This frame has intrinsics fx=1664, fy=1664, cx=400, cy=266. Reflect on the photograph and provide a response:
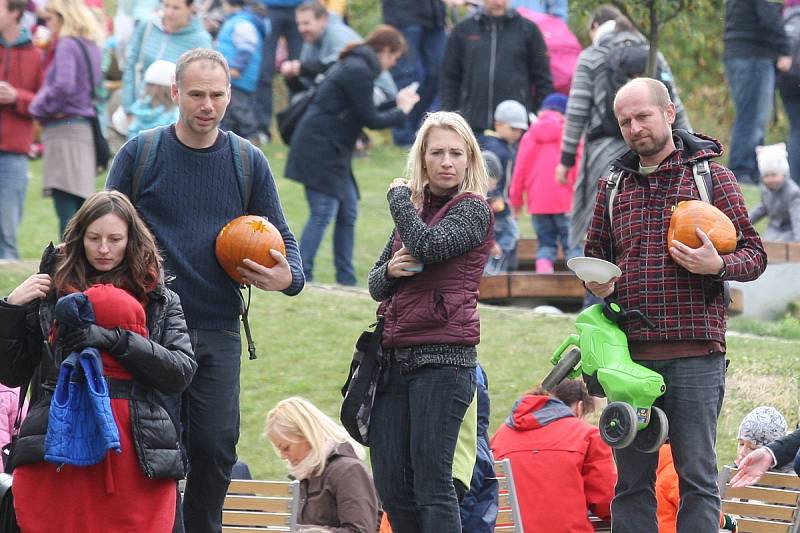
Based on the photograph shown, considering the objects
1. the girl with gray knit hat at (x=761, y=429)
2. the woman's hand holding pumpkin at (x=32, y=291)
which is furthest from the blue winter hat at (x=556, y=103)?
the woman's hand holding pumpkin at (x=32, y=291)

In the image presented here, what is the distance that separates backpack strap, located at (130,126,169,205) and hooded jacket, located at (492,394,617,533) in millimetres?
2477

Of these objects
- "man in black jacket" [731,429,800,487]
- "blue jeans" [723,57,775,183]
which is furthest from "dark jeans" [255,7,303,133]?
"man in black jacket" [731,429,800,487]

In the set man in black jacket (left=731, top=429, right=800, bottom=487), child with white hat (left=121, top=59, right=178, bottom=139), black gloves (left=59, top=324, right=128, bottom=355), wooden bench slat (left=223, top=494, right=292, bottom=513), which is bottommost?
wooden bench slat (left=223, top=494, right=292, bottom=513)

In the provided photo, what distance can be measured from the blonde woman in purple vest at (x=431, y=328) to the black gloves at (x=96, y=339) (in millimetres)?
1089

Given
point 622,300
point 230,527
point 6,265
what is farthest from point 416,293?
point 6,265

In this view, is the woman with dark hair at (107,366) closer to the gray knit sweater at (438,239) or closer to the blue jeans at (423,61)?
the gray knit sweater at (438,239)

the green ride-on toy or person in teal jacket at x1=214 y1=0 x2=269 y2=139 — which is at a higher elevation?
person in teal jacket at x1=214 y1=0 x2=269 y2=139

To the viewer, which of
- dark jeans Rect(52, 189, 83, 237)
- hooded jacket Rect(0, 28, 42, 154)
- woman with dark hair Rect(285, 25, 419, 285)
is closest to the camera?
hooded jacket Rect(0, 28, 42, 154)

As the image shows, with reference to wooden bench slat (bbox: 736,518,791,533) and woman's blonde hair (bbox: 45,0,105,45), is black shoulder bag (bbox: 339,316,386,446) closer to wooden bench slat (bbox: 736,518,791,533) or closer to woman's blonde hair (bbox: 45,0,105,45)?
wooden bench slat (bbox: 736,518,791,533)

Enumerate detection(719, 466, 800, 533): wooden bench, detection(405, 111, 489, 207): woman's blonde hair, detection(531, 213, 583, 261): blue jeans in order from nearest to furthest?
detection(405, 111, 489, 207): woman's blonde hair, detection(719, 466, 800, 533): wooden bench, detection(531, 213, 583, 261): blue jeans

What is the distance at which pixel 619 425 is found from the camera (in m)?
6.24

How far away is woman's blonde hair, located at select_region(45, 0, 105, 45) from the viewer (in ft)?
40.5

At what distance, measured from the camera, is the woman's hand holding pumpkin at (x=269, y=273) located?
6.36 meters

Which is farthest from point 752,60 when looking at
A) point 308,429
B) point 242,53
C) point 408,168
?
point 408,168
